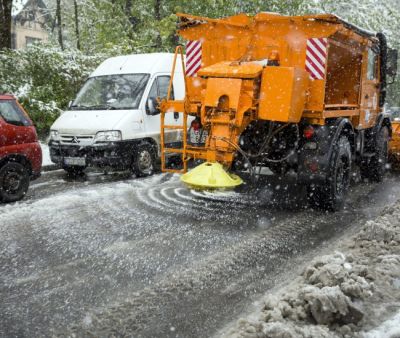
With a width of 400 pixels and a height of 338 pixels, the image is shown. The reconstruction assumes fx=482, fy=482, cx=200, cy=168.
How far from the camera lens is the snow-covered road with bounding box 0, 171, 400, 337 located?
3629 millimetres

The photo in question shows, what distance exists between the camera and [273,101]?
6.13m

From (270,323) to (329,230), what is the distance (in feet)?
10.1

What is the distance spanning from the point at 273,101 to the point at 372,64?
357 centimetres

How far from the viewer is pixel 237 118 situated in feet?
20.2

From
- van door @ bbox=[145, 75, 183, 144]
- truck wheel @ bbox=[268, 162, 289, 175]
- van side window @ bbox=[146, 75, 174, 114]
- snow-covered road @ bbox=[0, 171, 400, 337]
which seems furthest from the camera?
van side window @ bbox=[146, 75, 174, 114]

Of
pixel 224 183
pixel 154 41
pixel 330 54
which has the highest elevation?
pixel 154 41

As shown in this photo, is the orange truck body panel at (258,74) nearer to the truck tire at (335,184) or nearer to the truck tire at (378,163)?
the truck tire at (335,184)

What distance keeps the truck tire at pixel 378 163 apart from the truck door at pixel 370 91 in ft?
1.53

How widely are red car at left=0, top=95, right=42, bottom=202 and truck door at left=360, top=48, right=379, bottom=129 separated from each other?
548cm

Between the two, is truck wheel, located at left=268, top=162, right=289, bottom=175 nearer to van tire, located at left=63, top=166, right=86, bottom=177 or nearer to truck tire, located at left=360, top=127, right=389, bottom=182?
truck tire, located at left=360, top=127, right=389, bottom=182

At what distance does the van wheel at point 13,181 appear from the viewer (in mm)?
7160

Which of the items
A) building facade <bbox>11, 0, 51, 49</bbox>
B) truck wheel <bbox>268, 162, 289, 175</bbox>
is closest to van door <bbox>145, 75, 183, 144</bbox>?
truck wheel <bbox>268, 162, 289, 175</bbox>

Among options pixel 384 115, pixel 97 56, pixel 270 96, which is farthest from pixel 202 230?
pixel 97 56

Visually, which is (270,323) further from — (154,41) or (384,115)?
(154,41)
